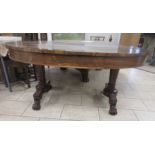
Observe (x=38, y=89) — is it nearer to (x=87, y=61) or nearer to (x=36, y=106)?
(x=36, y=106)

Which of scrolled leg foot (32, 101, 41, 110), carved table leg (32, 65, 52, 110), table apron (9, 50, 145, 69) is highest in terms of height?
table apron (9, 50, 145, 69)

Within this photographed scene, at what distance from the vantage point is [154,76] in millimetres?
2707

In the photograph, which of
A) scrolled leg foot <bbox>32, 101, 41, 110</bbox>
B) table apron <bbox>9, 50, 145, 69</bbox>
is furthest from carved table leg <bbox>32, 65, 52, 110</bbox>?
table apron <bbox>9, 50, 145, 69</bbox>

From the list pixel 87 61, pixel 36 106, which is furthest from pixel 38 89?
pixel 87 61

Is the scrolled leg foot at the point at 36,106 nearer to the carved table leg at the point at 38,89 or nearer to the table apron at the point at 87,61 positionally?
the carved table leg at the point at 38,89

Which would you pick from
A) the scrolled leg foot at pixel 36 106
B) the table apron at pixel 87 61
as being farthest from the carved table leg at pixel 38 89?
the table apron at pixel 87 61

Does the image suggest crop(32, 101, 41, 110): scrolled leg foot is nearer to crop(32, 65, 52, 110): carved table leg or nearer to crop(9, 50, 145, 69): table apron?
crop(32, 65, 52, 110): carved table leg

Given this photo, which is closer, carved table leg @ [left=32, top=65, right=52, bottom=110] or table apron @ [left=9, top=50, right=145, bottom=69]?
table apron @ [left=9, top=50, right=145, bottom=69]

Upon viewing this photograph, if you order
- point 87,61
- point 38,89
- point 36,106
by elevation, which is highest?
point 87,61
